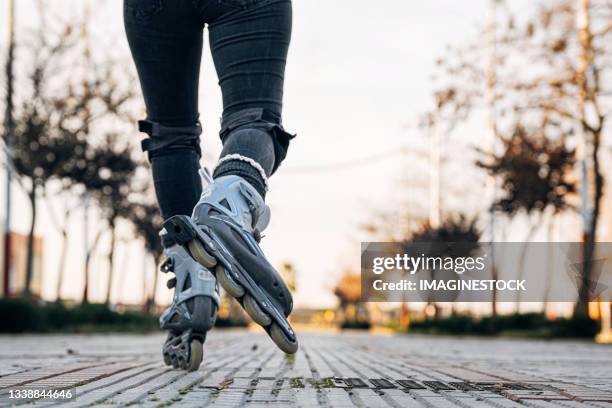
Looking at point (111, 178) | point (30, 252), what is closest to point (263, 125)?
point (30, 252)

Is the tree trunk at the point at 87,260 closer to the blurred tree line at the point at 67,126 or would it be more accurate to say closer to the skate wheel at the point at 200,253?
the blurred tree line at the point at 67,126

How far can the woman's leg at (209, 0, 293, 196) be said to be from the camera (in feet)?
9.92

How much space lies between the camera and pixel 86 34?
25.8m

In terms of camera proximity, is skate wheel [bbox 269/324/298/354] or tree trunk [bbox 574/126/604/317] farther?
tree trunk [bbox 574/126/604/317]

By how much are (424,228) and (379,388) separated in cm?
3550

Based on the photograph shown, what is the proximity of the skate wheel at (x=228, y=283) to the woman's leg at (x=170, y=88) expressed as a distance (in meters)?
1.02

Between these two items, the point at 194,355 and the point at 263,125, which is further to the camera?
the point at 194,355

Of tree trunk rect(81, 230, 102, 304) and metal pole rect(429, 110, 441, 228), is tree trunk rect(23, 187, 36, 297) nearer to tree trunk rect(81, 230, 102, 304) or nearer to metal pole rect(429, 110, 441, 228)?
tree trunk rect(81, 230, 102, 304)

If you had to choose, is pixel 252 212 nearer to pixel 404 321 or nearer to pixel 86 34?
pixel 86 34

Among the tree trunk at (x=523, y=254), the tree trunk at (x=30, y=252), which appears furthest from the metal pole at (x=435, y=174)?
the tree trunk at (x=30, y=252)

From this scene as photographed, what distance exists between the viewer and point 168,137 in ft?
12.2

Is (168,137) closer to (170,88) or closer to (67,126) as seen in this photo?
(170,88)

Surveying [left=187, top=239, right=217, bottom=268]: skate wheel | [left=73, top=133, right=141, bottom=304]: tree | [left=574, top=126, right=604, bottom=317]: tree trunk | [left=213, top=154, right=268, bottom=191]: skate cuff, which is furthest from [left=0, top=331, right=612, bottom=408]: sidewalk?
[left=73, top=133, right=141, bottom=304]: tree

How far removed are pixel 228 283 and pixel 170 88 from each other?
1178mm
